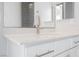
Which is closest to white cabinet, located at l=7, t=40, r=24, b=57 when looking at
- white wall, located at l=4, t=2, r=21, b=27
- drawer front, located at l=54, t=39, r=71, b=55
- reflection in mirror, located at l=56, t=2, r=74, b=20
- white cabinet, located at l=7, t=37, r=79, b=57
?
white cabinet, located at l=7, t=37, r=79, b=57

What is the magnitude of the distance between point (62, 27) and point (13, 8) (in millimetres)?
442

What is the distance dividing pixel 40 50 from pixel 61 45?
194 millimetres

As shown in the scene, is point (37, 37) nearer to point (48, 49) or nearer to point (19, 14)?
point (48, 49)

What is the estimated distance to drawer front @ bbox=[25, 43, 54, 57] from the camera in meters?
0.95

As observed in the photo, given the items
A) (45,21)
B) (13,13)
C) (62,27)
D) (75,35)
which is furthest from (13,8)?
(75,35)

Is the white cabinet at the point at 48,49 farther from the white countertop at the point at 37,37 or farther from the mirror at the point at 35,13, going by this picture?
the mirror at the point at 35,13

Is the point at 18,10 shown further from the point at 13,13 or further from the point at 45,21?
the point at 45,21

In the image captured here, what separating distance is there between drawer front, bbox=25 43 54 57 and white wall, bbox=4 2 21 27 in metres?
0.25

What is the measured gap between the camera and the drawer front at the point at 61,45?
42.6 inches

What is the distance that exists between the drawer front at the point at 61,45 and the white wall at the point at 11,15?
0.35 m

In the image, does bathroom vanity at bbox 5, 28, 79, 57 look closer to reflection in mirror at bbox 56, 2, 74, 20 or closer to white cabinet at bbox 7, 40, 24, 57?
white cabinet at bbox 7, 40, 24, 57

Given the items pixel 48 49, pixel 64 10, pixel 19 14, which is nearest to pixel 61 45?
pixel 48 49

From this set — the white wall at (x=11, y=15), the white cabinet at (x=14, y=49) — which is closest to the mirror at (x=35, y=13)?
the white wall at (x=11, y=15)

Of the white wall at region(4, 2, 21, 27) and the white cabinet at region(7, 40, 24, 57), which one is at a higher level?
the white wall at region(4, 2, 21, 27)
